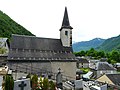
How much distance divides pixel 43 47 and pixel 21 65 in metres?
5.31

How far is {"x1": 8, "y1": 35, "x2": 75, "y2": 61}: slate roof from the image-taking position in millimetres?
29002

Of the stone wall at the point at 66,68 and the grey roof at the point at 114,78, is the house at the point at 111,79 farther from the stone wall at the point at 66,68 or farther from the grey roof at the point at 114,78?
the stone wall at the point at 66,68

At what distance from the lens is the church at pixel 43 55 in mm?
28547

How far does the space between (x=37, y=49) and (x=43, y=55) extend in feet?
4.60

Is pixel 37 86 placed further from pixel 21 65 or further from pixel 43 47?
pixel 43 47

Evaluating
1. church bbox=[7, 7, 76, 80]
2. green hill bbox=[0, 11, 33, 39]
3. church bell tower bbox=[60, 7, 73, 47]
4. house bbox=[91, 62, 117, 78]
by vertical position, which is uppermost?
green hill bbox=[0, 11, 33, 39]

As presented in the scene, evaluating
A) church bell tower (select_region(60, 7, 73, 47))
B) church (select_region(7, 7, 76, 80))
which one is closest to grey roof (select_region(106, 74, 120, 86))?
church (select_region(7, 7, 76, 80))

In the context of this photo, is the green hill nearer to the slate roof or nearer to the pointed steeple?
the pointed steeple

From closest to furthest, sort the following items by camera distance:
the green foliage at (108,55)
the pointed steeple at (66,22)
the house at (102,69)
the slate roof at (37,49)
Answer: the slate roof at (37,49) → the pointed steeple at (66,22) → the house at (102,69) → the green foliage at (108,55)

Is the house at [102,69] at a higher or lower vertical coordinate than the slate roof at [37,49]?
lower

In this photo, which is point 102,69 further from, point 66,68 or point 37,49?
point 37,49

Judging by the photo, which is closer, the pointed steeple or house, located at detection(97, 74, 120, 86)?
the pointed steeple

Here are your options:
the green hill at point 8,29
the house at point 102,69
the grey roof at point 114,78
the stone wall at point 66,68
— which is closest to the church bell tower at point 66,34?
the stone wall at point 66,68

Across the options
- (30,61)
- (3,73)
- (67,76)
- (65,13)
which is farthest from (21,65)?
(65,13)
